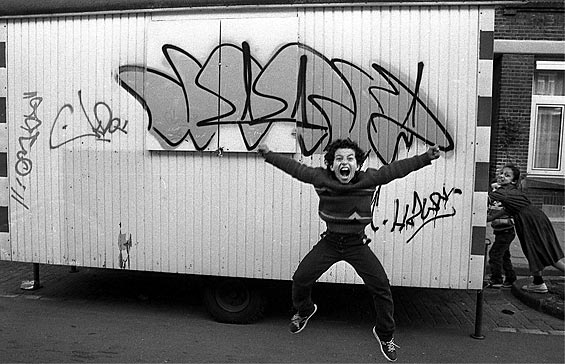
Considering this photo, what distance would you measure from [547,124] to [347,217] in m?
9.31

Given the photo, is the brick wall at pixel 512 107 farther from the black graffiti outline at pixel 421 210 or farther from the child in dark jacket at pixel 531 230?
the black graffiti outline at pixel 421 210

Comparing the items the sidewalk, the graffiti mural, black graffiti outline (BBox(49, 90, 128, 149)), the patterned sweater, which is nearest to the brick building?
the sidewalk

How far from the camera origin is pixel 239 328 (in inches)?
198

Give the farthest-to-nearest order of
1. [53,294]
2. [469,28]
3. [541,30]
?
[541,30], [53,294], [469,28]

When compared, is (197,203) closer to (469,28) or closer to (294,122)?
(294,122)

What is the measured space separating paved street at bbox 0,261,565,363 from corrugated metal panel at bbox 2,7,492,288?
58cm

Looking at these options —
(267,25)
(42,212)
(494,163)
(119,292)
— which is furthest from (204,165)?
(494,163)

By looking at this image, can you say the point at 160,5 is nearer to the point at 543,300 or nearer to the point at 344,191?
the point at 344,191

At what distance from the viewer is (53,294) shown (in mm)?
6125

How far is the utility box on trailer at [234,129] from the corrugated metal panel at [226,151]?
0.04ft

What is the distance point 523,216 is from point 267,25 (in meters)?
3.80

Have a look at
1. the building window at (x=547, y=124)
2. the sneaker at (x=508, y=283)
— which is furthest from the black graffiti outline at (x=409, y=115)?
the building window at (x=547, y=124)

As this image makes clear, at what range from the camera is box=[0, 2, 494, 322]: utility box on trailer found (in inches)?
180

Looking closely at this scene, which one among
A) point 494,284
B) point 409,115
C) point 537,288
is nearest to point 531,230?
point 537,288
